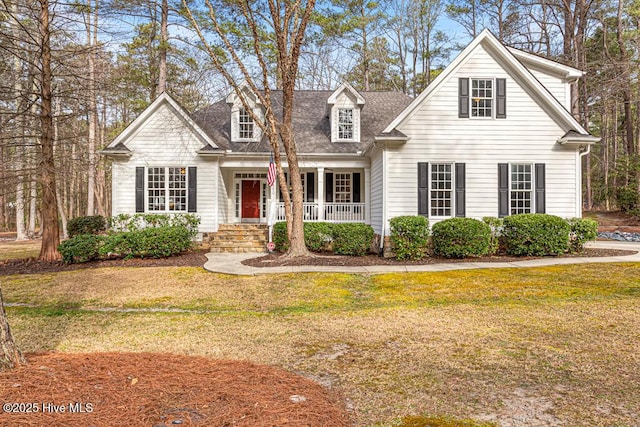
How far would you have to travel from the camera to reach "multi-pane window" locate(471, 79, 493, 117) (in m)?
13.0

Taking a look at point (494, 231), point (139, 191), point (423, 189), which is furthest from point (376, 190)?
point (139, 191)

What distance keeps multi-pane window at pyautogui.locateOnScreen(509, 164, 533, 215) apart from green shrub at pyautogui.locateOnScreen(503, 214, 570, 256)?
3.50 ft

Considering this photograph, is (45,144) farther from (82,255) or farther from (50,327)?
(50,327)

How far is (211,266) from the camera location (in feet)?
36.0

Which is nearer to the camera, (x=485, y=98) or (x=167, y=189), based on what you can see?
(x=485, y=98)

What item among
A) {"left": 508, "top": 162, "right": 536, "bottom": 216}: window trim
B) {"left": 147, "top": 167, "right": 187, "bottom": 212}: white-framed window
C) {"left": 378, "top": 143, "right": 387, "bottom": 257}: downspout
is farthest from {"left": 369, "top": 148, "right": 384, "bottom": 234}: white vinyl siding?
{"left": 147, "top": 167, "right": 187, "bottom": 212}: white-framed window

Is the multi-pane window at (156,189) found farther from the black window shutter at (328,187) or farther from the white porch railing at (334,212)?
the black window shutter at (328,187)

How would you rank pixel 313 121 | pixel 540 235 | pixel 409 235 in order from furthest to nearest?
1. pixel 313 121
2. pixel 409 235
3. pixel 540 235

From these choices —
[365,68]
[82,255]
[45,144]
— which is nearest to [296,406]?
[82,255]

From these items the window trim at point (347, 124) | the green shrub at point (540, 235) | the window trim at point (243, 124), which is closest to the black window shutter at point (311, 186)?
the window trim at point (347, 124)

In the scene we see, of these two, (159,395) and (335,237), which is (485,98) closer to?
(335,237)

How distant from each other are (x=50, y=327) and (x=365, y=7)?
90.1 feet

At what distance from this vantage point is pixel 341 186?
17.5 m

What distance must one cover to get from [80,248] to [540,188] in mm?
15097
